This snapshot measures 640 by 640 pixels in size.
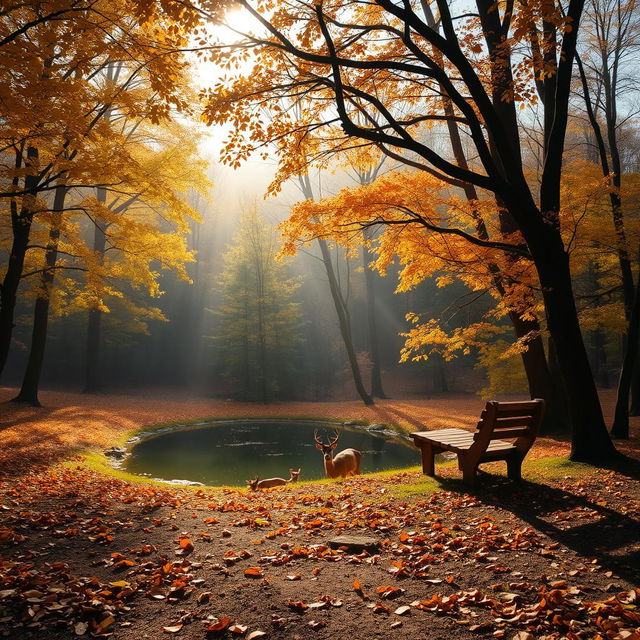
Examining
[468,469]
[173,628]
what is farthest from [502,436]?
[173,628]

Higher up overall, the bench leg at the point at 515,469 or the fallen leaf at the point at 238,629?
the bench leg at the point at 515,469

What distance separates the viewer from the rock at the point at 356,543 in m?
3.77

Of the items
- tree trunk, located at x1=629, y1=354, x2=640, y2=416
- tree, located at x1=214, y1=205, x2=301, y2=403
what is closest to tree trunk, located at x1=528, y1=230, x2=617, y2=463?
tree trunk, located at x1=629, y1=354, x2=640, y2=416

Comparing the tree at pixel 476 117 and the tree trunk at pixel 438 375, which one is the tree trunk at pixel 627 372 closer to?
the tree at pixel 476 117

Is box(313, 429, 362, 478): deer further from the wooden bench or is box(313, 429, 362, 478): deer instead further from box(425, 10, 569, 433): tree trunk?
box(425, 10, 569, 433): tree trunk

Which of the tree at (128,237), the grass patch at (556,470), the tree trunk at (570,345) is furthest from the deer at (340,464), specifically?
the tree at (128,237)

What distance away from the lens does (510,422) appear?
17.5 ft

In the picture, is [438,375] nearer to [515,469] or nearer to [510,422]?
[515,469]

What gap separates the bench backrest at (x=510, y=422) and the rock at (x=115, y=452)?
879 centimetres

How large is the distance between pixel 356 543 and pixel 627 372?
6.79 meters

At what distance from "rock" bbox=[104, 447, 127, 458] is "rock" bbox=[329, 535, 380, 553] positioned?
846 centimetres

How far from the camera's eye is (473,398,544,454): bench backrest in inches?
202

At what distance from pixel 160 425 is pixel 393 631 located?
46.0 feet

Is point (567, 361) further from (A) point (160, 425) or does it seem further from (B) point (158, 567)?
(A) point (160, 425)
